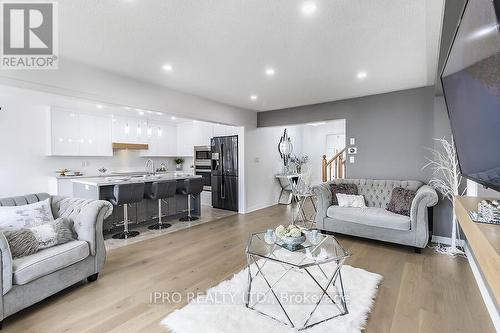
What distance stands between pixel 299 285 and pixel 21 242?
8.32 feet

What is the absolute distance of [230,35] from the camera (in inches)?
91.8

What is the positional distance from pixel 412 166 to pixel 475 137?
3.14 m

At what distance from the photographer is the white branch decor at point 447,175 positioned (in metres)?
3.28

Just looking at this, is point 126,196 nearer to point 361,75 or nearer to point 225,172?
point 225,172

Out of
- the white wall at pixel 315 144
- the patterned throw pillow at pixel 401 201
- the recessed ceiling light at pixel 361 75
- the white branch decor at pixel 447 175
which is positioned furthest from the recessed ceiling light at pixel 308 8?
the white wall at pixel 315 144

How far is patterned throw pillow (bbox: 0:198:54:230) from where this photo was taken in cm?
228

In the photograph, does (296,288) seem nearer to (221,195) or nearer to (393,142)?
(393,142)

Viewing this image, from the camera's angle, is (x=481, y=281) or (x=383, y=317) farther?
(x=481, y=281)

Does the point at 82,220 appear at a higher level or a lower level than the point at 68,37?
lower

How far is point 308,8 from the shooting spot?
191 cm

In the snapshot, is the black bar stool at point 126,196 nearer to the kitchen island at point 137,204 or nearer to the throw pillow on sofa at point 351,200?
the kitchen island at point 137,204

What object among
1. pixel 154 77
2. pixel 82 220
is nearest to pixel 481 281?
pixel 82 220

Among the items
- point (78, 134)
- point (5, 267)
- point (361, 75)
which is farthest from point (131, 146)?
point (361, 75)

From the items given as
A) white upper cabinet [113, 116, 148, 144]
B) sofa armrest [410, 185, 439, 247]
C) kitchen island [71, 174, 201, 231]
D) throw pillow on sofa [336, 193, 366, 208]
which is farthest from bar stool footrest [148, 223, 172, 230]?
sofa armrest [410, 185, 439, 247]
